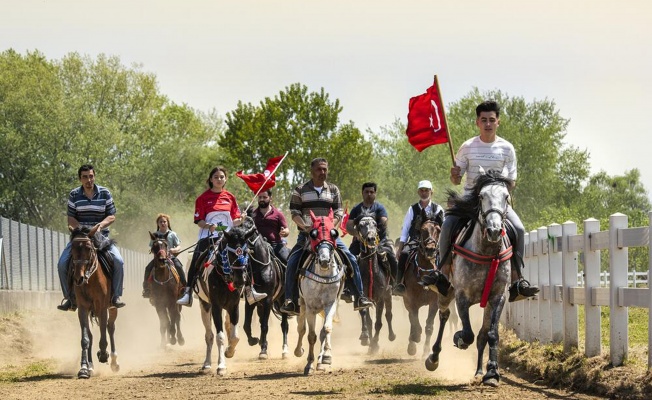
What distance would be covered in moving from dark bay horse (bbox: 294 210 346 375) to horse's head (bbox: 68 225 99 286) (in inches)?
117

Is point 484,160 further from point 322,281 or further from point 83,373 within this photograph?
point 83,373

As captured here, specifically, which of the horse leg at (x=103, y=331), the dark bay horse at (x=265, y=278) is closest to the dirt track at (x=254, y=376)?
the horse leg at (x=103, y=331)

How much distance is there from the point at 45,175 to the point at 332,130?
18.8m

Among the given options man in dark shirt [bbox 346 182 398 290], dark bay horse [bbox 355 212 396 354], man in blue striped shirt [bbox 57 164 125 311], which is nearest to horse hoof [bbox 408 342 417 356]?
dark bay horse [bbox 355 212 396 354]

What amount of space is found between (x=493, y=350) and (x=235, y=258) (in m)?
4.99

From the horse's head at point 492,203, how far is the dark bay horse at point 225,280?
4664 millimetres

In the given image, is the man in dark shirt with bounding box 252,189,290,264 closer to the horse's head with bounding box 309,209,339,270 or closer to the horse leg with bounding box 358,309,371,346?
the horse leg with bounding box 358,309,371,346

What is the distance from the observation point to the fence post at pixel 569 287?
47.3ft

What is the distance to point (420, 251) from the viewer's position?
61.4ft

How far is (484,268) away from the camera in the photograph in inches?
496

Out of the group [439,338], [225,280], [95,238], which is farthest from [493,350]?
[95,238]

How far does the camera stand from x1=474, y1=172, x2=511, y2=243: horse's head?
1197cm

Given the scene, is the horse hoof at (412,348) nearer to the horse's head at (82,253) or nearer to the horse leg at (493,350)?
the horse's head at (82,253)

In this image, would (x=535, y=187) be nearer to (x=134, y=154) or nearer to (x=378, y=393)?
(x=134, y=154)
